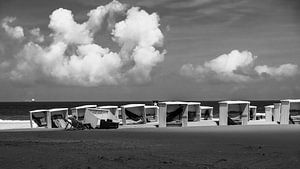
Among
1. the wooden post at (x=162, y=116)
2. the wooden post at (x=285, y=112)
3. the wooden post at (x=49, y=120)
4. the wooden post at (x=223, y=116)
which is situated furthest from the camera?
the wooden post at (x=49, y=120)

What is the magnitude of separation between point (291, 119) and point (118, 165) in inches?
1002

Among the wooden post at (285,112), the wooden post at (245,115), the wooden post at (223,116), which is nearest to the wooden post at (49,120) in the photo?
the wooden post at (223,116)

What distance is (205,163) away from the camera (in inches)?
483

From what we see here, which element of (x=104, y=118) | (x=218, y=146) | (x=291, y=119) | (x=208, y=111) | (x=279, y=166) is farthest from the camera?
(x=208, y=111)

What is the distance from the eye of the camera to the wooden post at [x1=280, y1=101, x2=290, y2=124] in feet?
109

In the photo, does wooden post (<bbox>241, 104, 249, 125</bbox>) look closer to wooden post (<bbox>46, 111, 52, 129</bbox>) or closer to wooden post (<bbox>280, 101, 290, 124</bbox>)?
wooden post (<bbox>280, 101, 290, 124</bbox>)

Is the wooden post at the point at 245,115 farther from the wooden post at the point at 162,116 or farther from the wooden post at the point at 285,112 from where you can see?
the wooden post at the point at 162,116

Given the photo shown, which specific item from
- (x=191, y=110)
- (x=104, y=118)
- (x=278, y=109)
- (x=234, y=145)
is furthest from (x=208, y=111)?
(x=234, y=145)

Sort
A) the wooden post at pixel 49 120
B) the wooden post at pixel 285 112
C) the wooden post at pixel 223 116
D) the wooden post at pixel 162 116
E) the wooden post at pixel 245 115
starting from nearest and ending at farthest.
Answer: the wooden post at pixel 162 116 < the wooden post at pixel 223 116 < the wooden post at pixel 285 112 < the wooden post at pixel 245 115 < the wooden post at pixel 49 120

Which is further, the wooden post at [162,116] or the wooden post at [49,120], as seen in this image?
the wooden post at [49,120]

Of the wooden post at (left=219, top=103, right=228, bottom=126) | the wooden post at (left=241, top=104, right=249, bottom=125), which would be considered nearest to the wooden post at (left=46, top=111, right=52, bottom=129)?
the wooden post at (left=219, top=103, right=228, bottom=126)

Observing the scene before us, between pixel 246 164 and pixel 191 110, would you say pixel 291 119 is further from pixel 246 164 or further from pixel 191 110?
pixel 246 164

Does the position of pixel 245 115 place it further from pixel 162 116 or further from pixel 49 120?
pixel 49 120

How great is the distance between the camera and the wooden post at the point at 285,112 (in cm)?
3325
